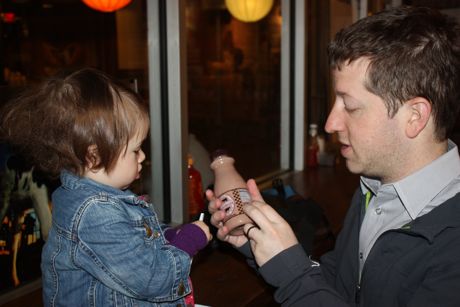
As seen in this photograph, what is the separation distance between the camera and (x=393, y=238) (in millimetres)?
931

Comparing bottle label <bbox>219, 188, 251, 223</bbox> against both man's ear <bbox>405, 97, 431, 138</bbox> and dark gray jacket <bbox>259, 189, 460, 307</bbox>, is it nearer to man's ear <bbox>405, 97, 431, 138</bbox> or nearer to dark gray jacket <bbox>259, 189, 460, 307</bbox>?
dark gray jacket <bbox>259, 189, 460, 307</bbox>

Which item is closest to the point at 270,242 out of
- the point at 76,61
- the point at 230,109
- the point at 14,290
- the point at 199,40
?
the point at 14,290

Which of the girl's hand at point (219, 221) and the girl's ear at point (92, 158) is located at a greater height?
the girl's ear at point (92, 158)

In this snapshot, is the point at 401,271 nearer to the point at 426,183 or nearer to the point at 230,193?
the point at 426,183

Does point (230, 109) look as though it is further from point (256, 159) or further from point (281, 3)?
point (281, 3)

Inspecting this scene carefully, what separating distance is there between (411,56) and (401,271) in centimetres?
40

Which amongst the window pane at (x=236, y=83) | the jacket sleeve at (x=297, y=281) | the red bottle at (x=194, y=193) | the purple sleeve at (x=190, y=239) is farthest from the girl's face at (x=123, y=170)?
the window pane at (x=236, y=83)

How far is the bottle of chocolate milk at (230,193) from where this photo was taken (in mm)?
1077

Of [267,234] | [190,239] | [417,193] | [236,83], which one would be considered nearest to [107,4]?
[236,83]

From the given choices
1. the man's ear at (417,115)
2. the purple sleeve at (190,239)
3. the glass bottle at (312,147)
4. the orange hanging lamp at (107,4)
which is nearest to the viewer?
the man's ear at (417,115)

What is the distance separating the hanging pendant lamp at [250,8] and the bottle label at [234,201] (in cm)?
194

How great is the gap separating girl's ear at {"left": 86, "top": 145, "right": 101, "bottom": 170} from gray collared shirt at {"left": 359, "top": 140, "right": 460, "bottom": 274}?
58cm

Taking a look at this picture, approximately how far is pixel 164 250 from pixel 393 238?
0.45 meters

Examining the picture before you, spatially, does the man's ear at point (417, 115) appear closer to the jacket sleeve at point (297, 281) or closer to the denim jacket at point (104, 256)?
the jacket sleeve at point (297, 281)
